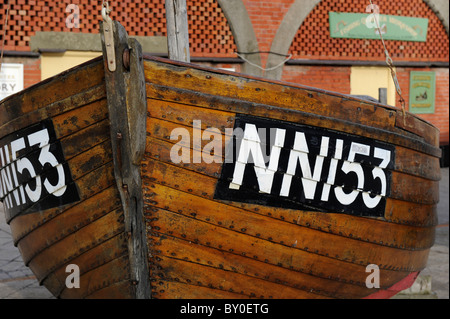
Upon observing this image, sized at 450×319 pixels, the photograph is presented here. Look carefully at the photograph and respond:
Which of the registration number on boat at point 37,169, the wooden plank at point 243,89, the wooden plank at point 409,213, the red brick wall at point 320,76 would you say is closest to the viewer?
the wooden plank at point 243,89

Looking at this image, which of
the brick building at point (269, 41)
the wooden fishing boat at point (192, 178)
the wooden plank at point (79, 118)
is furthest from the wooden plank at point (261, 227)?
the brick building at point (269, 41)

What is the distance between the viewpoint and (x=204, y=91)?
12.1 feet

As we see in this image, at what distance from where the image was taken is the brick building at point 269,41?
34.7ft

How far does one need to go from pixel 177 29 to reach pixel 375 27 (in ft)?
31.5

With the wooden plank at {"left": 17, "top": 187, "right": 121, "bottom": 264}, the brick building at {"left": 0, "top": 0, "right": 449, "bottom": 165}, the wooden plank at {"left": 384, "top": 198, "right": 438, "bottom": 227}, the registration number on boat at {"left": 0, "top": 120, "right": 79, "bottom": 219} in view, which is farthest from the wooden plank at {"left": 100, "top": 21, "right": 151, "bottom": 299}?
the brick building at {"left": 0, "top": 0, "right": 449, "bottom": 165}

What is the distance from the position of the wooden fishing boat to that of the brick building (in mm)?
6802

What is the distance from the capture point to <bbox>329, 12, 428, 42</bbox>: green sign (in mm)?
13301

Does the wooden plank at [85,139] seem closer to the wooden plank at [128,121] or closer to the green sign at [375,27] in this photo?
the wooden plank at [128,121]

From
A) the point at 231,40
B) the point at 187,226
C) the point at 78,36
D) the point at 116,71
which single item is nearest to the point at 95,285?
the point at 187,226

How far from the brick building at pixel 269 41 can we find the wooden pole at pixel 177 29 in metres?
6.16

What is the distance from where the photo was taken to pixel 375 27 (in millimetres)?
13617

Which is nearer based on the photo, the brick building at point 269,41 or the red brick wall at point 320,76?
the brick building at point 269,41

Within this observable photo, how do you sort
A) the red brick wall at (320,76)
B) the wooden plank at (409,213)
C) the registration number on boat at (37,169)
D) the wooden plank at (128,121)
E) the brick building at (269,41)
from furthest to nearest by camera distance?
1. the red brick wall at (320,76)
2. the brick building at (269,41)
3. the wooden plank at (409,213)
4. the registration number on boat at (37,169)
5. the wooden plank at (128,121)

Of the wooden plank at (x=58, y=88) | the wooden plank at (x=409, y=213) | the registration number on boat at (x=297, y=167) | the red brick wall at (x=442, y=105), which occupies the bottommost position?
the red brick wall at (x=442, y=105)
